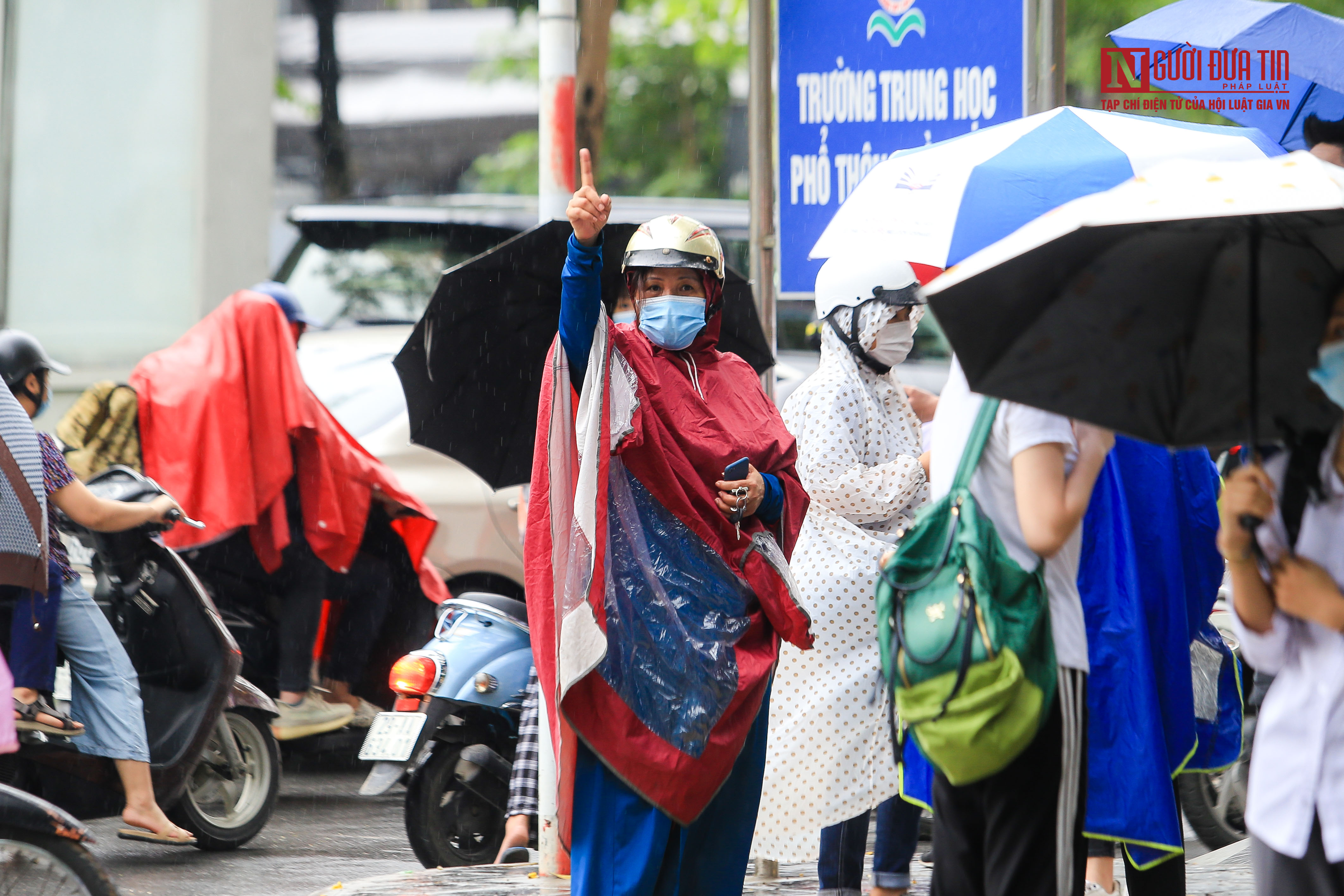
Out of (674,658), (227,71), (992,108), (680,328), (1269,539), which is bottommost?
(674,658)

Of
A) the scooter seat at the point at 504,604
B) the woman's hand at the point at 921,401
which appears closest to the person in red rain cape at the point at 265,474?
the scooter seat at the point at 504,604

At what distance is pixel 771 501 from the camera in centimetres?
387

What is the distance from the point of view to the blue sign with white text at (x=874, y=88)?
526cm

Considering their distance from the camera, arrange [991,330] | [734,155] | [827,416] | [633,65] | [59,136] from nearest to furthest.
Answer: [991,330] → [827,416] → [59,136] → [633,65] → [734,155]

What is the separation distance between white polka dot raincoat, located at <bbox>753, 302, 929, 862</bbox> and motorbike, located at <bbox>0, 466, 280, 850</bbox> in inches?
84.4

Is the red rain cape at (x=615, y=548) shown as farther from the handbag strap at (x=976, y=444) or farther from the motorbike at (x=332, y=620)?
the motorbike at (x=332, y=620)

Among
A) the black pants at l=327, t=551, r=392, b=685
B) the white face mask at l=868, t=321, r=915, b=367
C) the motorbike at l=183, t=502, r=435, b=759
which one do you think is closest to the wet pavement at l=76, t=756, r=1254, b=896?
the motorbike at l=183, t=502, r=435, b=759

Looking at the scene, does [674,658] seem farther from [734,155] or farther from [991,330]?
[734,155]

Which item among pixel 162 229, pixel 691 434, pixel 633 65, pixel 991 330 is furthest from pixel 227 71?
pixel 991 330

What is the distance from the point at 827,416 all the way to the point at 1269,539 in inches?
74.5

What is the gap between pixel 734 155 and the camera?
20781 millimetres

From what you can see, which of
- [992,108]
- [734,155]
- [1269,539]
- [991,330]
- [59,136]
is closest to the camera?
[1269,539]

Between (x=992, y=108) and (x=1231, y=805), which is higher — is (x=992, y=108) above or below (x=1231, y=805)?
above

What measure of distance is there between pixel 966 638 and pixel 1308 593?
1.77 feet
